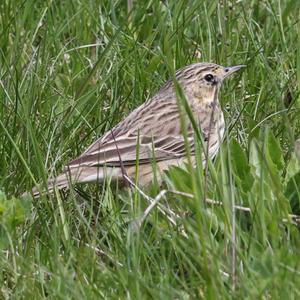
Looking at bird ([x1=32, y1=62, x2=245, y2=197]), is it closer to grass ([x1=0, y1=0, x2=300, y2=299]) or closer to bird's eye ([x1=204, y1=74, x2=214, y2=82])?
bird's eye ([x1=204, y1=74, x2=214, y2=82])

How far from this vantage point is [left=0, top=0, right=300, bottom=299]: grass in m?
4.40

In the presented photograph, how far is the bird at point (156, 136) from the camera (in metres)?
Answer: 6.14

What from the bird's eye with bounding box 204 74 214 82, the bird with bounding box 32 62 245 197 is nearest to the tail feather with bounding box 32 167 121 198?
the bird with bounding box 32 62 245 197

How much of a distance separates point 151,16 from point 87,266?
3603 millimetres

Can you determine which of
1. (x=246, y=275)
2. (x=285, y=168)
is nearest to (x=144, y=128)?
(x=285, y=168)

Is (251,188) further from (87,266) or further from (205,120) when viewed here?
(205,120)

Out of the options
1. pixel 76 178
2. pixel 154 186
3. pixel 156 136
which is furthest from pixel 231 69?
pixel 154 186

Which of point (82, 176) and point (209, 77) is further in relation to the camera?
point (209, 77)

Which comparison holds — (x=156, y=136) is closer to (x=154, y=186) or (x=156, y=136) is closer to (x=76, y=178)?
(x=76, y=178)

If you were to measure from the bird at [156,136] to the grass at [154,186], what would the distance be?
0.12m

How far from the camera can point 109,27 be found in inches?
307

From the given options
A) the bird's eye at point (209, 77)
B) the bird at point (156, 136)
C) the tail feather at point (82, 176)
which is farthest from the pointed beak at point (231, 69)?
the tail feather at point (82, 176)

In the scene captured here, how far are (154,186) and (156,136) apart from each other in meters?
1.82

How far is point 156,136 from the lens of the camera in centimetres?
701
